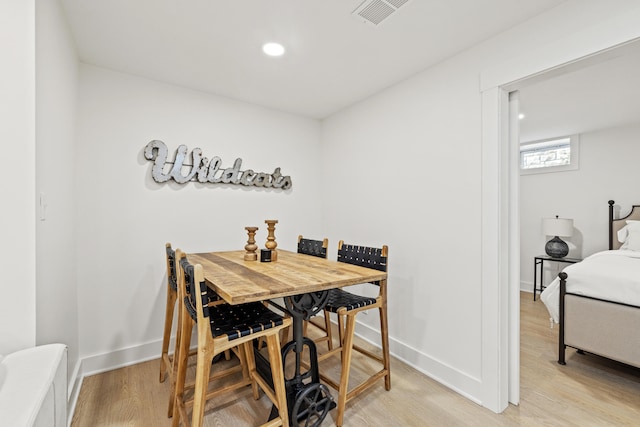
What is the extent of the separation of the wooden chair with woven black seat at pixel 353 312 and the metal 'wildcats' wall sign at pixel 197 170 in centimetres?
124

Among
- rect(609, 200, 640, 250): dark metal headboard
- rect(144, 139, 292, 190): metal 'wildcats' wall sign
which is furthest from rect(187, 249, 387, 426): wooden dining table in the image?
rect(609, 200, 640, 250): dark metal headboard

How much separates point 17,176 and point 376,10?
1.86 m

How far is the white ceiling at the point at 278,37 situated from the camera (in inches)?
64.4

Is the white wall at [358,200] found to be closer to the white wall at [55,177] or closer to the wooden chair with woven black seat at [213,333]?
the white wall at [55,177]

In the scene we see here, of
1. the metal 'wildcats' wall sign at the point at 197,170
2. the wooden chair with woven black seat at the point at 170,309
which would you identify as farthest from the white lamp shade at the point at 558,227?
the wooden chair with woven black seat at the point at 170,309

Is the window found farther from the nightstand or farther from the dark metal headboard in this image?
the nightstand

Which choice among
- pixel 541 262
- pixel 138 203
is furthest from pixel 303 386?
pixel 541 262

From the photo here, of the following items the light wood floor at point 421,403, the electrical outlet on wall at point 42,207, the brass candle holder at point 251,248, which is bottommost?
the light wood floor at point 421,403

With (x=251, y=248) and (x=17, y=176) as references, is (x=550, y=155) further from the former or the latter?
(x=17, y=176)

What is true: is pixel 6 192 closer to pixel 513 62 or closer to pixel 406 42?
pixel 406 42

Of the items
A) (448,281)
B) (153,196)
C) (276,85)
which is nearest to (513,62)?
(448,281)

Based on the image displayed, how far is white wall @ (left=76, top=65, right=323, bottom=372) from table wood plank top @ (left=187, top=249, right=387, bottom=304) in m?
0.66

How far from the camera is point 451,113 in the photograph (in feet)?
6.91

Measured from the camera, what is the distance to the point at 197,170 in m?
2.62
